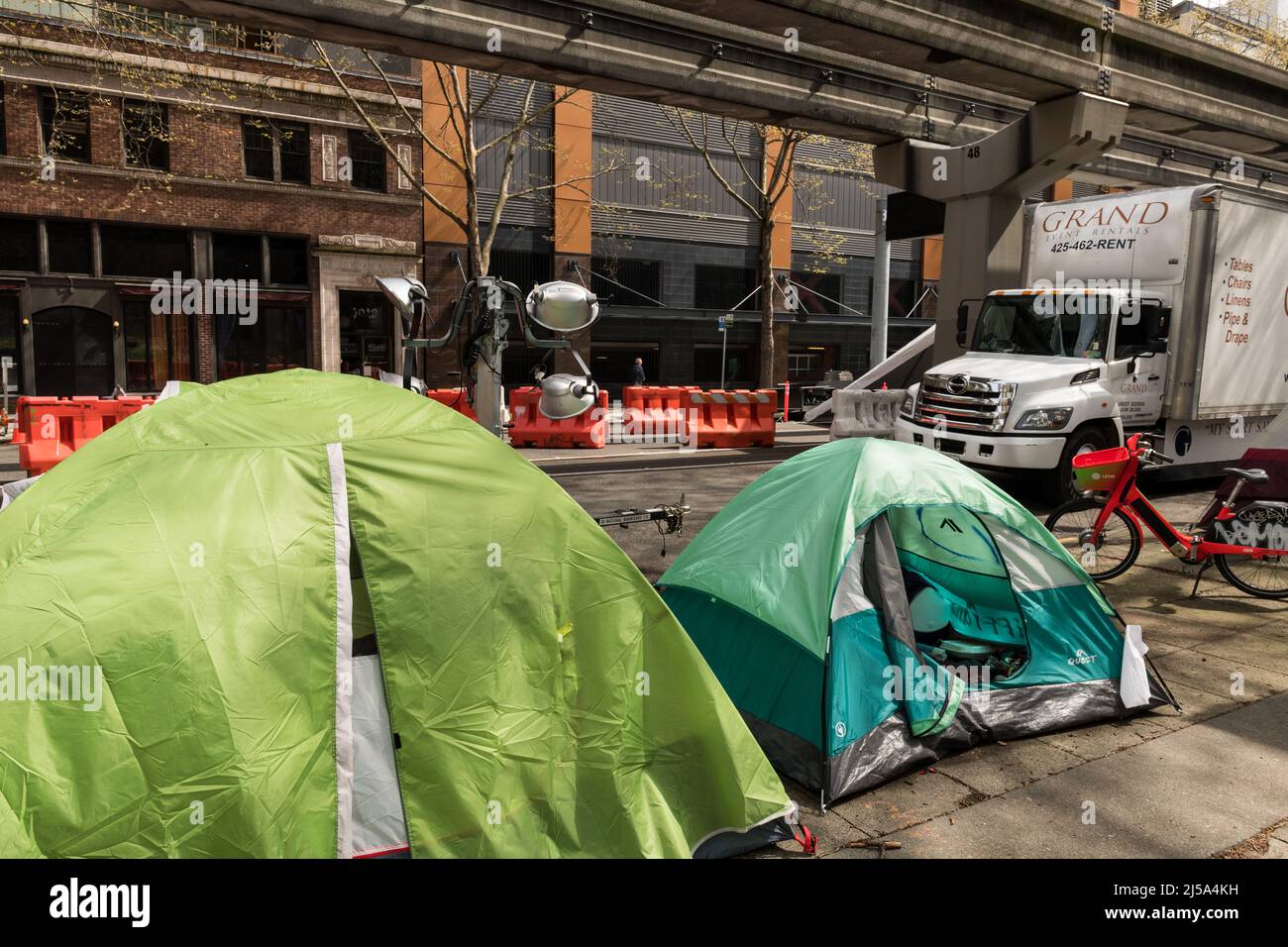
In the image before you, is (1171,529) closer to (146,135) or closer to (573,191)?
(573,191)

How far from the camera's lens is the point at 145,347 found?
2683 centimetres

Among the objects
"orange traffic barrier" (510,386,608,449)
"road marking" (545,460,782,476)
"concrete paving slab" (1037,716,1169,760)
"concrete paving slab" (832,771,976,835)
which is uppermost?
"orange traffic barrier" (510,386,608,449)

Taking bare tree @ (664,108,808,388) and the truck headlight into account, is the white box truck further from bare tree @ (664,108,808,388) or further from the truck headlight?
bare tree @ (664,108,808,388)

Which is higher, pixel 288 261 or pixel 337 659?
pixel 288 261

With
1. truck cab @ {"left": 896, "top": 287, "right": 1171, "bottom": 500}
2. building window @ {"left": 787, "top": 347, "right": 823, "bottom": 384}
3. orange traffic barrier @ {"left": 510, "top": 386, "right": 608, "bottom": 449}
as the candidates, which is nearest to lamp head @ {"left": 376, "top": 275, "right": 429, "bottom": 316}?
truck cab @ {"left": 896, "top": 287, "right": 1171, "bottom": 500}

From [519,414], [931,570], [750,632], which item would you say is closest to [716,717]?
[750,632]

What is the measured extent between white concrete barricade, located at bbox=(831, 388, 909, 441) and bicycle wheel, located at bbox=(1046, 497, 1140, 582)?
30.5 feet

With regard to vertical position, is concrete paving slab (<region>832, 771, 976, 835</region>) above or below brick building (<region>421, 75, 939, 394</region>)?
below

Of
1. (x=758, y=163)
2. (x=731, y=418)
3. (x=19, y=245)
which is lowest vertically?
(x=731, y=418)

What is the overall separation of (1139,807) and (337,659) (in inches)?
153

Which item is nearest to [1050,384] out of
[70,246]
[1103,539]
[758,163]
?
[1103,539]

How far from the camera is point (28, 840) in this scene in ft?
10.2

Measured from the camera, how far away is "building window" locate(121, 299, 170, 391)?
26.6 metres
